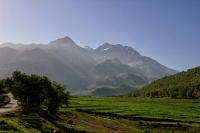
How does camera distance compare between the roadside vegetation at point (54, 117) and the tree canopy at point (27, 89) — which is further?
the tree canopy at point (27, 89)

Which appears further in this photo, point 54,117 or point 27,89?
point 54,117

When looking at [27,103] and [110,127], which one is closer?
[27,103]

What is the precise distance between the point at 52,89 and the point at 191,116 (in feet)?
212

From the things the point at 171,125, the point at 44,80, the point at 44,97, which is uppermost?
the point at 44,80

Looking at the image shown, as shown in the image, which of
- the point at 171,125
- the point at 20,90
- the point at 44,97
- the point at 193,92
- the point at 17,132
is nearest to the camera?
the point at 17,132

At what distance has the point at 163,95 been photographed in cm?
19800

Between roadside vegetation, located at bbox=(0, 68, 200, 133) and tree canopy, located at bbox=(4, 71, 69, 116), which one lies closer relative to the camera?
roadside vegetation, located at bbox=(0, 68, 200, 133)

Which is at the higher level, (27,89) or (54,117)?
(27,89)

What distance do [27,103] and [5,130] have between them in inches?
908

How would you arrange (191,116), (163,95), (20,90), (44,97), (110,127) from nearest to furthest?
(20,90) → (44,97) → (110,127) → (191,116) → (163,95)

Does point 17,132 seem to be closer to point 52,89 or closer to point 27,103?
point 27,103

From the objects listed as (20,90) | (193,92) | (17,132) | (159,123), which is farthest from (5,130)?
(193,92)

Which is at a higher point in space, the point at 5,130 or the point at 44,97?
the point at 44,97

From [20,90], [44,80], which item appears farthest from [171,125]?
[20,90]
